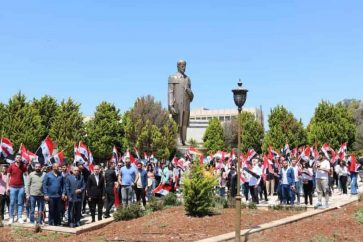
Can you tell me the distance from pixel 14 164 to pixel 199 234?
593cm

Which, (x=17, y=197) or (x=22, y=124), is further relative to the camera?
(x=22, y=124)

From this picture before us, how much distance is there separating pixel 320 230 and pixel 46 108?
149 feet

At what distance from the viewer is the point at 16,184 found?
13750 millimetres

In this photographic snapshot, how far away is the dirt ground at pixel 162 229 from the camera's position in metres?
10.8

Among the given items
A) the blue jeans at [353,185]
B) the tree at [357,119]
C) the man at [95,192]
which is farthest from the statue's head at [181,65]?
the tree at [357,119]

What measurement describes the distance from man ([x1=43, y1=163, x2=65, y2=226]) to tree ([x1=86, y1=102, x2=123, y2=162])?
4255 centimetres

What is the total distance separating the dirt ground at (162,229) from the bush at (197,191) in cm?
27

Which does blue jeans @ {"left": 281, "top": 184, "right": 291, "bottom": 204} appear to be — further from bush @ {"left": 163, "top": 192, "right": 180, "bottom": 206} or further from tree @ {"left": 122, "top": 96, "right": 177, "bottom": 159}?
tree @ {"left": 122, "top": 96, "right": 177, "bottom": 159}

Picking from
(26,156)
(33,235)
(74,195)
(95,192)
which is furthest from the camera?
(26,156)

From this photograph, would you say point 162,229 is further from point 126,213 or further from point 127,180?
point 127,180

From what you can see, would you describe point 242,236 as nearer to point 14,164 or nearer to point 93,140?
point 14,164

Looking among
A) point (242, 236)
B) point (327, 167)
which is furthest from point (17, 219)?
point (327, 167)

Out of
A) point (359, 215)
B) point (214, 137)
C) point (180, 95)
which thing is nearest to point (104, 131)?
point (214, 137)

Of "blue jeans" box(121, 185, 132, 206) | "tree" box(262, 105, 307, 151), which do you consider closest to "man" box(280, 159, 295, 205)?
"blue jeans" box(121, 185, 132, 206)
